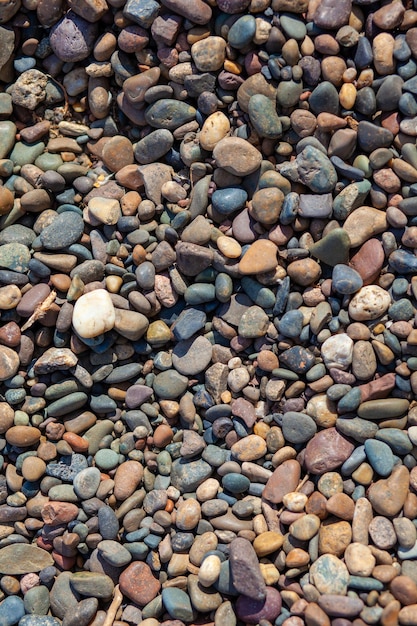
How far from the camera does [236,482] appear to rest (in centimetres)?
248

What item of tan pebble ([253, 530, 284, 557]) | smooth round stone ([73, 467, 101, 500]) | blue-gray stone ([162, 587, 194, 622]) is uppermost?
tan pebble ([253, 530, 284, 557])

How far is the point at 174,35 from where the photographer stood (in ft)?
8.81

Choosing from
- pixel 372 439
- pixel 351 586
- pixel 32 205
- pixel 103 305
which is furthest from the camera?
pixel 32 205

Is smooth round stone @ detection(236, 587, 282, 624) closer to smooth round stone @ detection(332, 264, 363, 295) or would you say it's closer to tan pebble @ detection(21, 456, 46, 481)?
tan pebble @ detection(21, 456, 46, 481)

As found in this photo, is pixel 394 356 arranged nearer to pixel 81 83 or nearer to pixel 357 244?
pixel 357 244

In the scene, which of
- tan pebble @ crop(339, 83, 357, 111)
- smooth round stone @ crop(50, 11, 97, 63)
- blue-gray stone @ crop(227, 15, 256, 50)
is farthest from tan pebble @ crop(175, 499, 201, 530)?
smooth round stone @ crop(50, 11, 97, 63)

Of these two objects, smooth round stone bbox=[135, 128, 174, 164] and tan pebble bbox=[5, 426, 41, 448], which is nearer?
tan pebble bbox=[5, 426, 41, 448]

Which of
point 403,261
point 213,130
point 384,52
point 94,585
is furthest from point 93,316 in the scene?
point 384,52

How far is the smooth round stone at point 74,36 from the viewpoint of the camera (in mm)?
2807

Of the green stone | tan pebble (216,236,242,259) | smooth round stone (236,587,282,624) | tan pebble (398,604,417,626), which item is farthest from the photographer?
the green stone

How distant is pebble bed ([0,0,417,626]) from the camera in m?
2.41

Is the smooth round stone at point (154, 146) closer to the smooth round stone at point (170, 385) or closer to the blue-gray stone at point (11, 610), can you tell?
the smooth round stone at point (170, 385)

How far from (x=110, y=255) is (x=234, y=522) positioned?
1.21m

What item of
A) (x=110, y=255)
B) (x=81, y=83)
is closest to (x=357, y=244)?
(x=110, y=255)
